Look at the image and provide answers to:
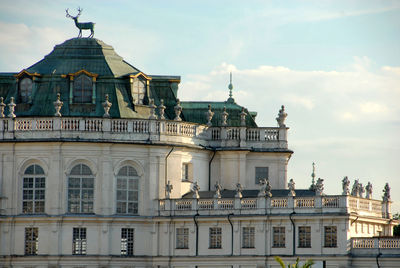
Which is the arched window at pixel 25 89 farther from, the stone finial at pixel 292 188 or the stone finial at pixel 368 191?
the stone finial at pixel 368 191

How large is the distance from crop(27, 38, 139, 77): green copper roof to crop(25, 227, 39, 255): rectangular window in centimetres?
1203

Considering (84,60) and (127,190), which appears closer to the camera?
(127,190)

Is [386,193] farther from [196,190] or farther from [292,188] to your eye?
[196,190]

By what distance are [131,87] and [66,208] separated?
1070 centimetres

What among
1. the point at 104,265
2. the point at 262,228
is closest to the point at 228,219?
the point at 262,228

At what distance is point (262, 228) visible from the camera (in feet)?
306

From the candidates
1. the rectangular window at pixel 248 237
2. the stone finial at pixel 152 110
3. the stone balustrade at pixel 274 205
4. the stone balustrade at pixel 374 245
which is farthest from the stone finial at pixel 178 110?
the stone balustrade at pixel 374 245

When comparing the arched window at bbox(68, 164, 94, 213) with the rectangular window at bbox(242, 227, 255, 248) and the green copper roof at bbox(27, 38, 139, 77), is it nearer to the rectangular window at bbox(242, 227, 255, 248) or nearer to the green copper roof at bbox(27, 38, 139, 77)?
the green copper roof at bbox(27, 38, 139, 77)

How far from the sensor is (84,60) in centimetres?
10200

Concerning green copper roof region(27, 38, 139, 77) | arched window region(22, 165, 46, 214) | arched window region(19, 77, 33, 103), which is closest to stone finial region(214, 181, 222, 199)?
green copper roof region(27, 38, 139, 77)

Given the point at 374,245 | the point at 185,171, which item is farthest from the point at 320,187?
the point at 185,171

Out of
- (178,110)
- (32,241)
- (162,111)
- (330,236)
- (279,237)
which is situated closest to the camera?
(330,236)

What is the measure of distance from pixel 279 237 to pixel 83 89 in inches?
726

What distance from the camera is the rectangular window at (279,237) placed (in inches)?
3649
